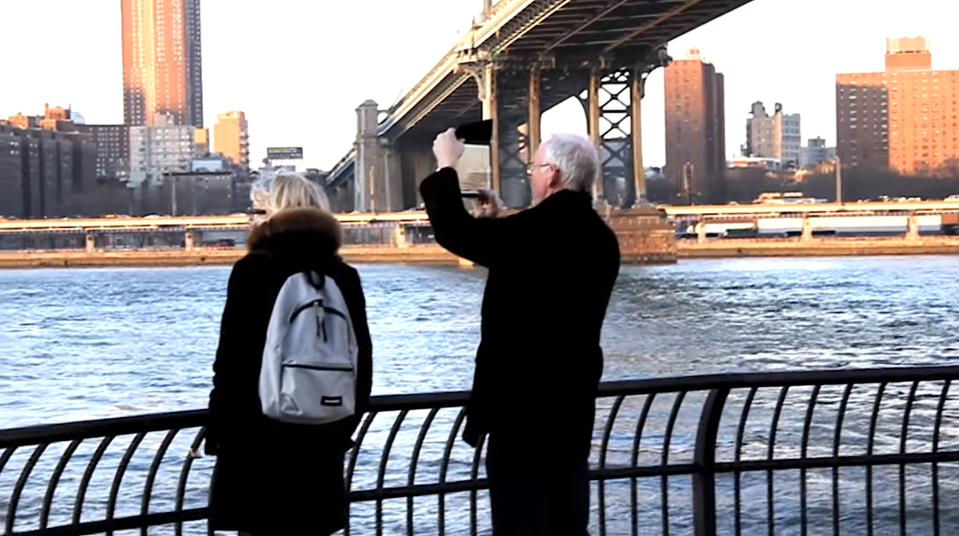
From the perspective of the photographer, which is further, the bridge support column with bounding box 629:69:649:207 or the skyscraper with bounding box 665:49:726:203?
the skyscraper with bounding box 665:49:726:203

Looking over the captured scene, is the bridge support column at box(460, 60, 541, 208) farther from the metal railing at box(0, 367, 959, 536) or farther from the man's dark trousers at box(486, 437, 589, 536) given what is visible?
the man's dark trousers at box(486, 437, 589, 536)

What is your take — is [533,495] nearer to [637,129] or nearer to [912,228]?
[637,129]

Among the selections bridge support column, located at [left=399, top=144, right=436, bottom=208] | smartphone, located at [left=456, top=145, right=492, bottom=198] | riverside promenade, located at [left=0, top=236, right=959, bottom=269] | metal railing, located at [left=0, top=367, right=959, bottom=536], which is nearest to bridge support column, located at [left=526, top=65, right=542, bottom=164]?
riverside promenade, located at [left=0, top=236, right=959, bottom=269]

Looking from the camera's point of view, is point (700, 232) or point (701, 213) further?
point (700, 232)

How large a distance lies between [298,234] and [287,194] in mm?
138

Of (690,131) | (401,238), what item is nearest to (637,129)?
(401,238)

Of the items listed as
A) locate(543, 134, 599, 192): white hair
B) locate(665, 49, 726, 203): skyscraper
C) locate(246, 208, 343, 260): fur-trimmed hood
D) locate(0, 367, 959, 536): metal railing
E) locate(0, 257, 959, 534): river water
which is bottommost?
locate(0, 257, 959, 534): river water

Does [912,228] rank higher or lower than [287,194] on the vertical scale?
lower

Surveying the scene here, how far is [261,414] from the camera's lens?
419 centimetres

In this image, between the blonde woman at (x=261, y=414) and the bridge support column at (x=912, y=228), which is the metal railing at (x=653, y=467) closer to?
the blonde woman at (x=261, y=414)

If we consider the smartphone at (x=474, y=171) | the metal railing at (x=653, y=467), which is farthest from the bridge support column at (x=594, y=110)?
the smartphone at (x=474, y=171)

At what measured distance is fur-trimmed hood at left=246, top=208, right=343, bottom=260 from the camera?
423 centimetres

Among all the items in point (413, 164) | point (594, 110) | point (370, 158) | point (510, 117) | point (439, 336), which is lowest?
point (439, 336)

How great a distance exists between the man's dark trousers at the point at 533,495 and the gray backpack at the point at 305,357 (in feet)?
1.48
